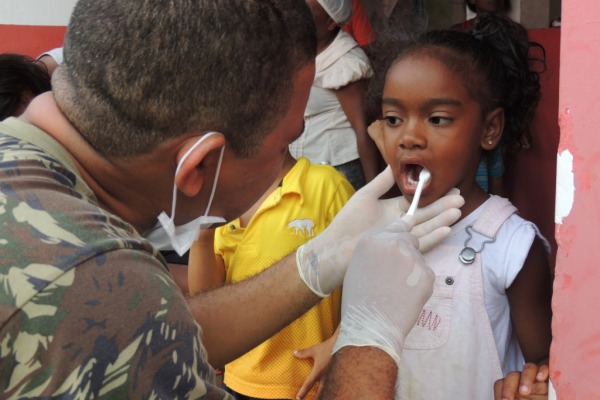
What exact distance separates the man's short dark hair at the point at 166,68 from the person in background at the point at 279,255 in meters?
0.99

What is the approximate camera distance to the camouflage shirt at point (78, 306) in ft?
3.32

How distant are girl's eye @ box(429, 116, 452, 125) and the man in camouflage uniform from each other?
64 cm

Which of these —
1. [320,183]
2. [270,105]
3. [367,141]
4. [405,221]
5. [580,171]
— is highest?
[270,105]

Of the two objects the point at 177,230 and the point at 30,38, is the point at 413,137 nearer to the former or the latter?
the point at 177,230

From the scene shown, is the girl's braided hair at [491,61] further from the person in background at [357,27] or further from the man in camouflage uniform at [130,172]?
the person in background at [357,27]

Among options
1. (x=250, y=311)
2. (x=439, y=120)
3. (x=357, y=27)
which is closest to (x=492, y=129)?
(x=439, y=120)

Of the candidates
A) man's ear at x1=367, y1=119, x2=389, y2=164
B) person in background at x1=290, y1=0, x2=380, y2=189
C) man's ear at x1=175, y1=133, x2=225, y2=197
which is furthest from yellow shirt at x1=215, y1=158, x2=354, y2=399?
man's ear at x1=175, y1=133, x2=225, y2=197

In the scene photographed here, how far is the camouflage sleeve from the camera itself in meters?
1.01

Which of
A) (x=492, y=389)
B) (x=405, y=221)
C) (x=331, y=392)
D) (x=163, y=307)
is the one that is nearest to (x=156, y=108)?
(x=163, y=307)

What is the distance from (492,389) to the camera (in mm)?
1801

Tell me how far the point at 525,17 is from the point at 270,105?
2785 millimetres

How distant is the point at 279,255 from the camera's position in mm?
2320

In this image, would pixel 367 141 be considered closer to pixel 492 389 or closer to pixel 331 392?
pixel 492 389

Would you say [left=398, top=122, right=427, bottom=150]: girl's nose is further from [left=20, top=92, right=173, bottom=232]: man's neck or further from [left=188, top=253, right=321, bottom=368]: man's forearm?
[left=20, top=92, right=173, bottom=232]: man's neck
